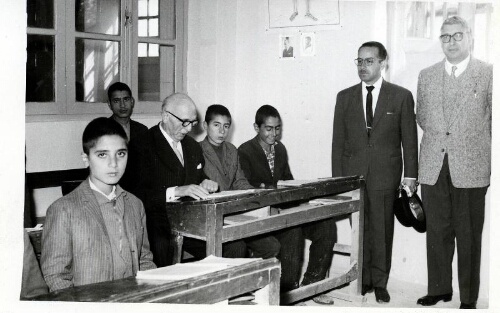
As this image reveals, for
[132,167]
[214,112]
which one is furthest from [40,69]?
[132,167]

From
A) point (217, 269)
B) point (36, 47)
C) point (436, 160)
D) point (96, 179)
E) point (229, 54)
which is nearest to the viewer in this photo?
point (217, 269)

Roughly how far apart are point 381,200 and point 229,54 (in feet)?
6.27

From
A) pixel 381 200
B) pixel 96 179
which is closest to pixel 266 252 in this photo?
pixel 381 200

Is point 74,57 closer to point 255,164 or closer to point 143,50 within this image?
point 143,50

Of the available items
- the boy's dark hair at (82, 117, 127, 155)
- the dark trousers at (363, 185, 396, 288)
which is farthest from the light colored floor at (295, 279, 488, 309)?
the boy's dark hair at (82, 117, 127, 155)

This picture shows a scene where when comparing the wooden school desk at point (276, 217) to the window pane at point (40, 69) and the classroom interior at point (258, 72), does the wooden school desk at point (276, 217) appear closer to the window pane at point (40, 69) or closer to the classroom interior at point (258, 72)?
the classroom interior at point (258, 72)

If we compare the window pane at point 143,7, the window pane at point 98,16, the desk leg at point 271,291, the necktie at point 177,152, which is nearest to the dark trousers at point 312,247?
the necktie at point 177,152

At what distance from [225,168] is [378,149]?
0.98 meters

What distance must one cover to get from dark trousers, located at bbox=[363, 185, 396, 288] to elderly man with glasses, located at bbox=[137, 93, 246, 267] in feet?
3.20

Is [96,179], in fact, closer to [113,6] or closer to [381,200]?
[381,200]

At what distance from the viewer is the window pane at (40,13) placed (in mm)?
3836

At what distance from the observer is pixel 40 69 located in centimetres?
388

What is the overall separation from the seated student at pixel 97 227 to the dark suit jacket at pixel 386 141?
68.2 inches

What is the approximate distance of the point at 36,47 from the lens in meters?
3.89
